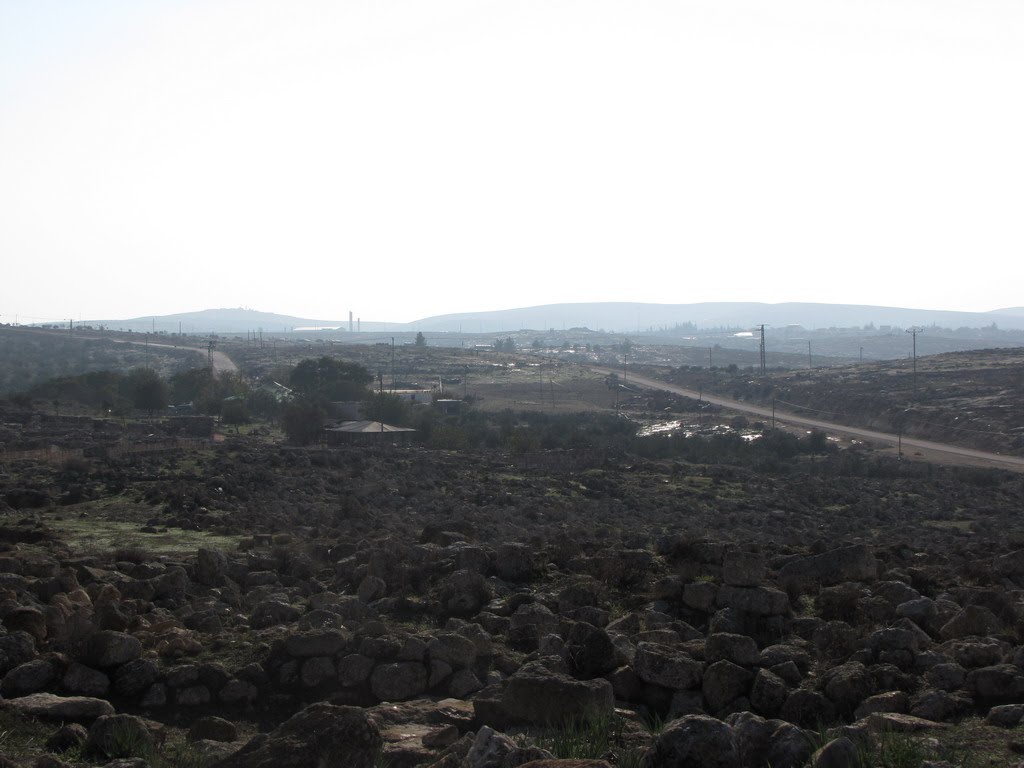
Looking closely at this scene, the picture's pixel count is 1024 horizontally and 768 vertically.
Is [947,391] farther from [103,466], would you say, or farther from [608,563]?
[608,563]

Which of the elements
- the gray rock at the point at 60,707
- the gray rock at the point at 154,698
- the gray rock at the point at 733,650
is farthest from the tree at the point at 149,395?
the gray rock at the point at 733,650

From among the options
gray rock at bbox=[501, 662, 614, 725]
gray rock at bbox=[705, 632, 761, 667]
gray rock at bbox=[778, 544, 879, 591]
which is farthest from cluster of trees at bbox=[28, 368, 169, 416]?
gray rock at bbox=[501, 662, 614, 725]

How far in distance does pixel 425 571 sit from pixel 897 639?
6.25 meters

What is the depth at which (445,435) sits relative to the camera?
5859 centimetres

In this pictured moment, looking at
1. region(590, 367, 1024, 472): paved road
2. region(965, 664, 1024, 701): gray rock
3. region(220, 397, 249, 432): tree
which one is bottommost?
region(590, 367, 1024, 472): paved road

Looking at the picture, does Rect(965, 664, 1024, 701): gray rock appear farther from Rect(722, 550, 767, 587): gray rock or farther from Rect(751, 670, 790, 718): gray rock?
Rect(722, 550, 767, 587): gray rock

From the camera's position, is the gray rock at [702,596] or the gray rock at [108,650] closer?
the gray rock at [108,650]

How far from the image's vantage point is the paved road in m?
A: 55.6

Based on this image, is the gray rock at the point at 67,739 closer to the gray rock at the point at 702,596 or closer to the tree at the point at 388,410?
the gray rock at the point at 702,596

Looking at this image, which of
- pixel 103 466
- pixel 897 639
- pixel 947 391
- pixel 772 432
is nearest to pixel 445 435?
pixel 772 432

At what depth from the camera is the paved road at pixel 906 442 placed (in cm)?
5559

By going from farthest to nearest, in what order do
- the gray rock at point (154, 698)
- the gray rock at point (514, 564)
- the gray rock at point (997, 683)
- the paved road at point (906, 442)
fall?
the paved road at point (906, 442) < the gray rock at point (514, 564) < the gray rock at point (154, 698) < the gray rock at point (997, 683)

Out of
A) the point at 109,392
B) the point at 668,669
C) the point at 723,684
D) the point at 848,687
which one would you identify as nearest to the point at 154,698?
the point at 668,669

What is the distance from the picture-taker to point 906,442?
212 feet
